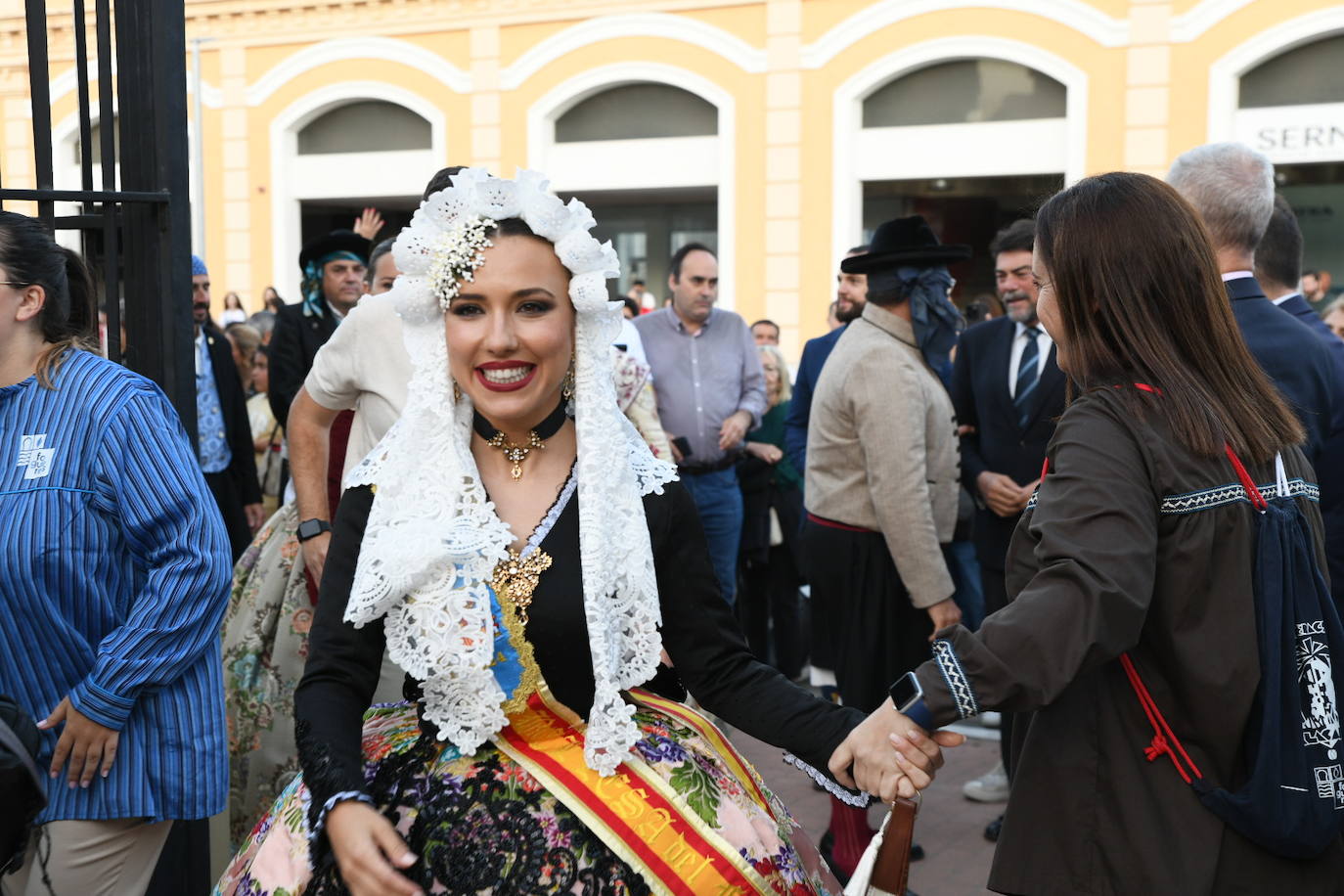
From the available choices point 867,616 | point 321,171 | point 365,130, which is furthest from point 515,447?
point 321,171

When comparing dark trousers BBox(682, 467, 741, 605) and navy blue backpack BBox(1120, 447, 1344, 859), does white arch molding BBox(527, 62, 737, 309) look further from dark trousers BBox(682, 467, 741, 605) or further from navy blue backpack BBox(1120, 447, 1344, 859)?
navy blue backpack BBox(1120, 447, 1344, 859)

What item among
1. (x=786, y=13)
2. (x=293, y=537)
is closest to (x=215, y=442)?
(x=293, y=537)

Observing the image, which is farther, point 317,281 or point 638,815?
point 317,281

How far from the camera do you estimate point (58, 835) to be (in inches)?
99.7

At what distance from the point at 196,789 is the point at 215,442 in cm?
389

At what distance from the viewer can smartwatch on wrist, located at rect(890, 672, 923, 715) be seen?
2152mm

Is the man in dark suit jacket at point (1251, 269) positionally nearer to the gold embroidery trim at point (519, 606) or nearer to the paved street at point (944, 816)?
the paved street at point (944, 816)

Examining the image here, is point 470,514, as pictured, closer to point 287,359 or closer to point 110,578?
point 110,578

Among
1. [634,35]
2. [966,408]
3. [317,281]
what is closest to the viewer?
[966,408]

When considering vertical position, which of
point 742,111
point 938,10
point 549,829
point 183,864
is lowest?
point 183,864

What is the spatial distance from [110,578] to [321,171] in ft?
57.9

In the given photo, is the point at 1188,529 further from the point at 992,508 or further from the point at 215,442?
the point at 215,442

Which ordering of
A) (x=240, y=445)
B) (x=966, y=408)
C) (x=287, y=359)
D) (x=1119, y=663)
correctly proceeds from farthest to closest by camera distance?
(x=240, y=445), (x=287, y=359), (x=966, y=408), (x=1119, y=663)

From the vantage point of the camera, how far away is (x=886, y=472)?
13.9ft
